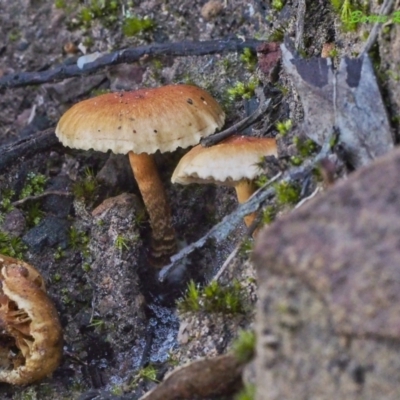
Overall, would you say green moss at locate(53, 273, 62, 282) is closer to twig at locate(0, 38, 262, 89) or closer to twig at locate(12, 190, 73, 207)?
twig at locate(12, 190, 73, 207)

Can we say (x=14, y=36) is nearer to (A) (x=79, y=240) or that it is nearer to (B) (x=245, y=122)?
(A) (x=79, y=240)

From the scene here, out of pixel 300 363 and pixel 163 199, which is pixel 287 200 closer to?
pixel 300 363

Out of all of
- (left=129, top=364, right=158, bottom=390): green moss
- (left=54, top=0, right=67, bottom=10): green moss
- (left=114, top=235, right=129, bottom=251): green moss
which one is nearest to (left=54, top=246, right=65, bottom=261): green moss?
(left=114, top=235, right=129, bottom=251): green moss

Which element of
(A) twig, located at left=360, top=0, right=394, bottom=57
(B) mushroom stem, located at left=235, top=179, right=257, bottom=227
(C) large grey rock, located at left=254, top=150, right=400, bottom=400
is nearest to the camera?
(C) large grey rock, located at left=254, top=150, right=400, bottom=400

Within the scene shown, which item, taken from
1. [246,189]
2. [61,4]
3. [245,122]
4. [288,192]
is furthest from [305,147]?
[61,4]

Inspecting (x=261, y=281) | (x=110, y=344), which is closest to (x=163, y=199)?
(x=110, y=344)

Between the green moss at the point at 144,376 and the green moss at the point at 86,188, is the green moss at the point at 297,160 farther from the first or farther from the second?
the green moss at the point at 86,188
